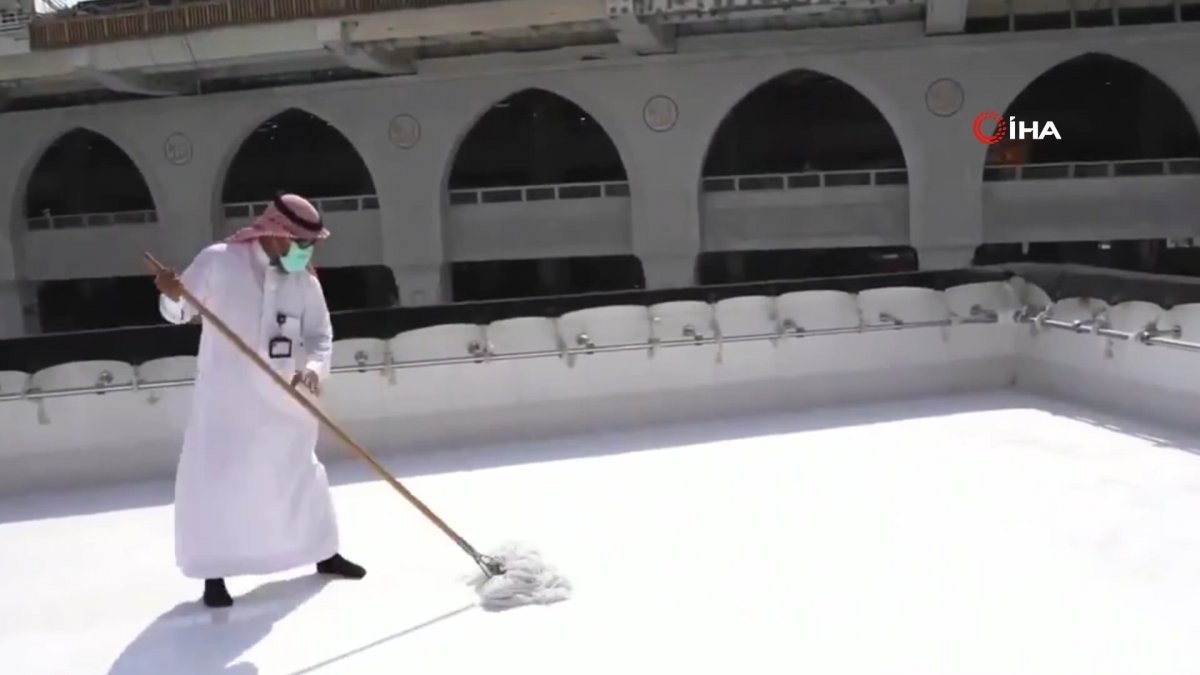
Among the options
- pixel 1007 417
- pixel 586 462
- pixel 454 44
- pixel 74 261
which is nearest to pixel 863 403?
pixel 1007 417

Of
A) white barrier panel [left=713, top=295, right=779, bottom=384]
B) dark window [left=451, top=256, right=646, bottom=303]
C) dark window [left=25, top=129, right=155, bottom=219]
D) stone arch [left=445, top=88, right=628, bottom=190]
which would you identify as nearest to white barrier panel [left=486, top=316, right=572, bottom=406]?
white barrier panel [left=713, top=295, right=779, bottom=384]

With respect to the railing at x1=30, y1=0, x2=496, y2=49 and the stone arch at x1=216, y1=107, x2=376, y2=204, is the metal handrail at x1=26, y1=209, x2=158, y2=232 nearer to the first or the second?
the stone arch at x1=216, y1=107, x2=376, y2=204

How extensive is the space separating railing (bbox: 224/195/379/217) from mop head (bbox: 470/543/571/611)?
45.8ft

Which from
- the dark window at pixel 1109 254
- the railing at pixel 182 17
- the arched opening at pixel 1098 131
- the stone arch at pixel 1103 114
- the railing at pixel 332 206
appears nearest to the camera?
the railing at pixel 182 17

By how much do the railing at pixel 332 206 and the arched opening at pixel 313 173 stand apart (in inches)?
80.2

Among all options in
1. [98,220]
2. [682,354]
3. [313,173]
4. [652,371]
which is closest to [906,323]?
[682,354]

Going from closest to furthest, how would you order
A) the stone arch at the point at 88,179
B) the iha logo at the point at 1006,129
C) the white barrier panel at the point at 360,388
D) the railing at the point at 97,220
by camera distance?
the white barrier panel at the point at 360,388 < the iha logo at the point at 1006,129 < the railing at the point at 97,220 < the stone arch at the point at 88,179

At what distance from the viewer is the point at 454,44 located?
14.2 m

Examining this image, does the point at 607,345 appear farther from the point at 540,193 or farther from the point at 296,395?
the point at 540,193

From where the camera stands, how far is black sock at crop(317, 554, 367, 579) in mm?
3014

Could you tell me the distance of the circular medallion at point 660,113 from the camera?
47.6 ft

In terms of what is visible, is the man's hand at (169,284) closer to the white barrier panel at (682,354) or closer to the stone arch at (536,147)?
the white barrier panel at (682,354)

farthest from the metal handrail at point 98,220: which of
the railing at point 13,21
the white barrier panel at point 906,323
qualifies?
the white barrier panel at point 906,323

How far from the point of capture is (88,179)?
2003 centimetres
